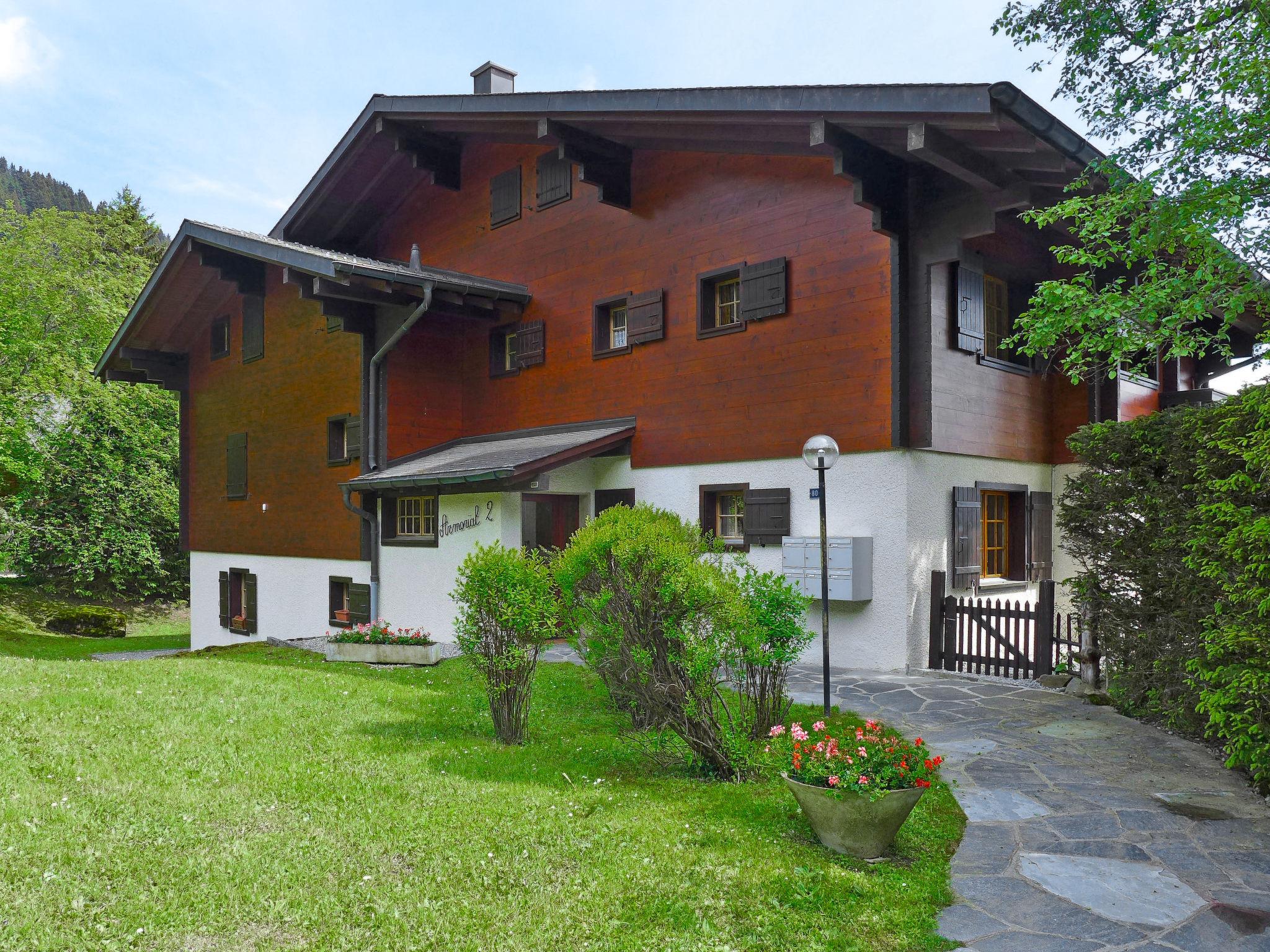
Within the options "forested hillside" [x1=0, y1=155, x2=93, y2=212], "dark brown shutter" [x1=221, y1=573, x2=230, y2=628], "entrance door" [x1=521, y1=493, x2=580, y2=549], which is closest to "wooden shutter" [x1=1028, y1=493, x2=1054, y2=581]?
"entrance door" [x1=521, y1=493, x2=580, y2=549]

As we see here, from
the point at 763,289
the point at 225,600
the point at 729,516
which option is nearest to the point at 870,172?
the point at 763,289

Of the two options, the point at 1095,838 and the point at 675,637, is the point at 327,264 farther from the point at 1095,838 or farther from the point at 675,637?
the point at 1095,838

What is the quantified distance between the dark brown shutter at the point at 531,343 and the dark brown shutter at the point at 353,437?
321 cm

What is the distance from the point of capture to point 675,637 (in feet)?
20.0

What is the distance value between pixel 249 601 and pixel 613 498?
33.4ft

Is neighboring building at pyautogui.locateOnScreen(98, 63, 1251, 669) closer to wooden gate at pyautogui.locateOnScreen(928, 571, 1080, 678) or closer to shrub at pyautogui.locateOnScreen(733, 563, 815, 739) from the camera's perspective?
wooden gate at pyautogui.locateOnScreen(928, 571, 1080, 678)

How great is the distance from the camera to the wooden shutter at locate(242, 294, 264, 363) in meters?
18.6

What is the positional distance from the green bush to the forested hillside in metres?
72.1

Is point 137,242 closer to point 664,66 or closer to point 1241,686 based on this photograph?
point 664,66

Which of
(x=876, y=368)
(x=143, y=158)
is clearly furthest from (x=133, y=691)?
(x=143, y=158)

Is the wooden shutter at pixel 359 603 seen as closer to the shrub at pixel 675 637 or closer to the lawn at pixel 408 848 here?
the lawn at pixel 408 848

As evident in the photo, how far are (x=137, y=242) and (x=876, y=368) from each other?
120 feet

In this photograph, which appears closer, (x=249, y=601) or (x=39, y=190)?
(x=249, y=601)

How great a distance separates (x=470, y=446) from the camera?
15250 mm
